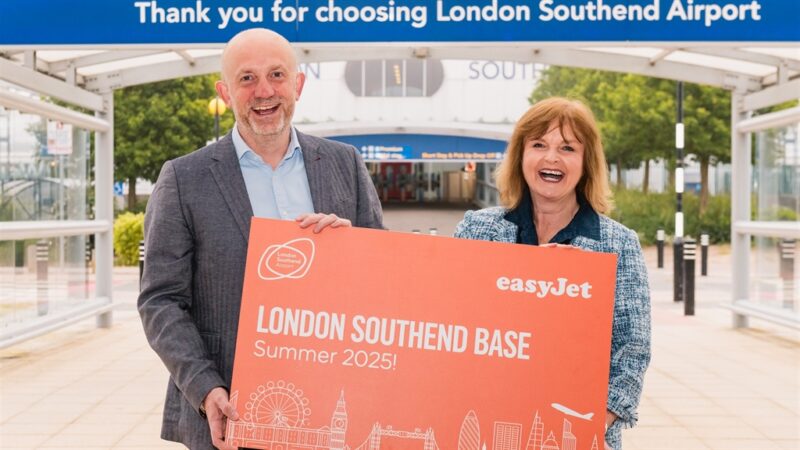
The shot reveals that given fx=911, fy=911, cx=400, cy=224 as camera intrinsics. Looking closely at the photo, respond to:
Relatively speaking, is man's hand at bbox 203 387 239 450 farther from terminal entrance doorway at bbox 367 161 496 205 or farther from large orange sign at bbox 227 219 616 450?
terminal entrance doorway at bbox 367 161 496 205

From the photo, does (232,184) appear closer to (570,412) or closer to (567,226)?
(567,226)

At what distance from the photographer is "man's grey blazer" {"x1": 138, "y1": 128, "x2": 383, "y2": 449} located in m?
2.62

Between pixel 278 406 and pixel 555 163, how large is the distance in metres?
1.12

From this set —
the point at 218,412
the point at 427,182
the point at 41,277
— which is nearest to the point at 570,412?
the point at 218,412

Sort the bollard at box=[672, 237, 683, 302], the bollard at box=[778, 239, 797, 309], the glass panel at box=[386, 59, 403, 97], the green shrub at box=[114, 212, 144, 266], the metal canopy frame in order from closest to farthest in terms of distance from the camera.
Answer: the metal canopy frame, the bollard at box=[778, 239, 797, 309], the bollard at box=[672, 237, 683, 302], the green shrub at box=[114, 212, 144, 266], the glass panel at box=[386, 59, 403, 97]

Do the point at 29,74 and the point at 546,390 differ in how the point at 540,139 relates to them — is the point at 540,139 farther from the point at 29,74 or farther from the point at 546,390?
the point at 29,74

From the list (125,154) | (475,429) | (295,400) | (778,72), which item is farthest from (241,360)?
(125,154)

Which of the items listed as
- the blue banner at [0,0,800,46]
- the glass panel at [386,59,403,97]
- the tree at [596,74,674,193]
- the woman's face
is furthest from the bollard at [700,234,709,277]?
the glass panel at [386,59,403,97]

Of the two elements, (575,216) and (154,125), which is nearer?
(575,216)

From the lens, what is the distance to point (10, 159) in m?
8.83

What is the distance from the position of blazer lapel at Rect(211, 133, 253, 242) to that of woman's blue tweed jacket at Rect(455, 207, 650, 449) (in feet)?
3.35

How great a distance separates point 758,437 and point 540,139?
14.8 ft

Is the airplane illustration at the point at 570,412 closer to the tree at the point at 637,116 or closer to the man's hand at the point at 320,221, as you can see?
the man's hand at the point at 320,221

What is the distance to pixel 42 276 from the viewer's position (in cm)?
928
